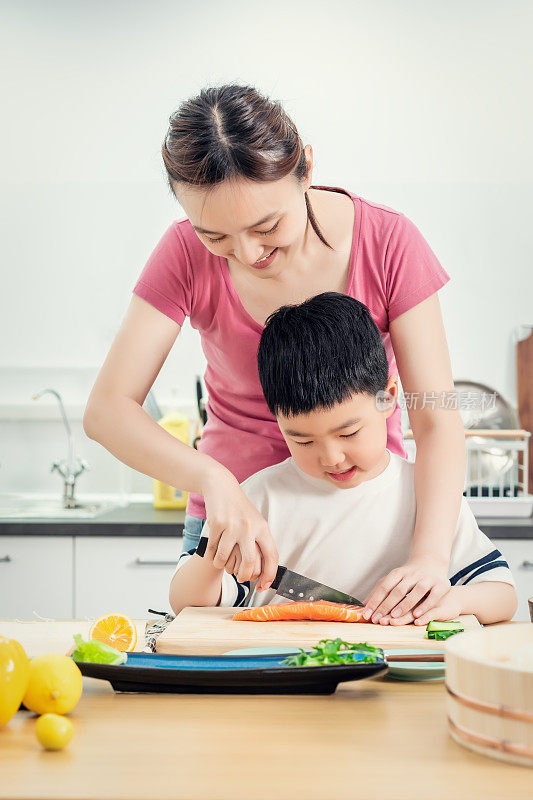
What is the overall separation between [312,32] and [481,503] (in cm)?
170

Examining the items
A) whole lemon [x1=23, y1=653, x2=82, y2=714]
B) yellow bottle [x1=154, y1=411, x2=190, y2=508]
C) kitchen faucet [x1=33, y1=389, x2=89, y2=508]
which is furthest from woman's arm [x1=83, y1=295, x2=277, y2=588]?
kitchen faucet [x1=33, y1=389, x2=89, y2=508]

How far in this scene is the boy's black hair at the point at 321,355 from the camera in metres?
1.23

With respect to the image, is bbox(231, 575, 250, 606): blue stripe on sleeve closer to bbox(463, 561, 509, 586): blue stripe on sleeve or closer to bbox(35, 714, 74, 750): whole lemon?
bbox(463, 561, 509, 586): blue stripe on sleeve

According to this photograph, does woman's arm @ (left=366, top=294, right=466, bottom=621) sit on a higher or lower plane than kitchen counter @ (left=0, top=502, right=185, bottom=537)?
higher

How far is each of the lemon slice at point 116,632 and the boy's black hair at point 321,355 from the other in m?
0.38

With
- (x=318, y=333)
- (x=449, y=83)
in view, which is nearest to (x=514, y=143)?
(x=449, y=83)

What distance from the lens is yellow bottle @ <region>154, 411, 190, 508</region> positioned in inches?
108

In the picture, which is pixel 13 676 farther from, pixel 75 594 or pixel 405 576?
pixel 75 594

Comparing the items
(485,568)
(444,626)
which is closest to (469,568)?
(485,568)

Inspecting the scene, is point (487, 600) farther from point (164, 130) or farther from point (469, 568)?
point (164, 130)

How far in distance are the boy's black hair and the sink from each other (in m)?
1.53

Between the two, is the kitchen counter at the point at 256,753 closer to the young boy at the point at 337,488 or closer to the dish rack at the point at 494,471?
the young boy at the point at 337,488

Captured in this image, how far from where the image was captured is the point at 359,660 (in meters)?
0.81

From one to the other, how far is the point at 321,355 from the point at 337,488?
27 cm
